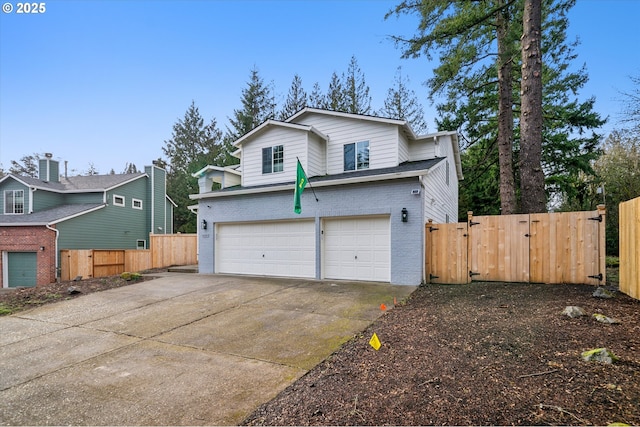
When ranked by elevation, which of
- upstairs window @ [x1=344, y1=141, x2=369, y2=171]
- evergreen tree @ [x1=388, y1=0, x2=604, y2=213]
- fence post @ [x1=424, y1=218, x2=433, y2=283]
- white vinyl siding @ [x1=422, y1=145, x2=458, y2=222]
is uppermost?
A: evergreen tree @ [x1=388, y1=0, x2=604, y2=213]

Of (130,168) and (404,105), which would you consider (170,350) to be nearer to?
(404,105)

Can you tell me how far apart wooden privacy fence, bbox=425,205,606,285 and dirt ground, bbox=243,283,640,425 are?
1.96 meters

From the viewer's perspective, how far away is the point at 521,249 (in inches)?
301

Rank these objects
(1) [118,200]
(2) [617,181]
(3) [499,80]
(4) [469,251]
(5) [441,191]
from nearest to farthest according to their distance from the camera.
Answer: (4) [469,251], (5) [441,191], (3) [499,80], (2) [617,181], (1) [118,200]

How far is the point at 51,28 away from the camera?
978cm

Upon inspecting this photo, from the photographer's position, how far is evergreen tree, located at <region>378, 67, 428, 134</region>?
858 inches

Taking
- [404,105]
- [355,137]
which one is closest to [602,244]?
[355,137]

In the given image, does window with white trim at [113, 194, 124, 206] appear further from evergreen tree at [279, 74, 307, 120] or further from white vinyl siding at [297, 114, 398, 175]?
white vinyl siding at [297, 114, 398, 175]

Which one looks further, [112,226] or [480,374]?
[112,226]

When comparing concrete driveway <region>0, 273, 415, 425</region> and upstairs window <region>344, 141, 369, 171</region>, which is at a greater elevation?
upstairs window <region>344, 141, 369, 171</region>

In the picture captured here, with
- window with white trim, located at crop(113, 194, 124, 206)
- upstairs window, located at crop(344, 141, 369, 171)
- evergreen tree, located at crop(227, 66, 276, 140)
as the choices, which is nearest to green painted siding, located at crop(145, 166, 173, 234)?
window with white trim, located at crop(113, 194, 124, 206)

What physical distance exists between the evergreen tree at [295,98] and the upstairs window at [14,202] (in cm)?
1718

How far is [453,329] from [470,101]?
14.0 metres

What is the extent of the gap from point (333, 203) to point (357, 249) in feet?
5.08
